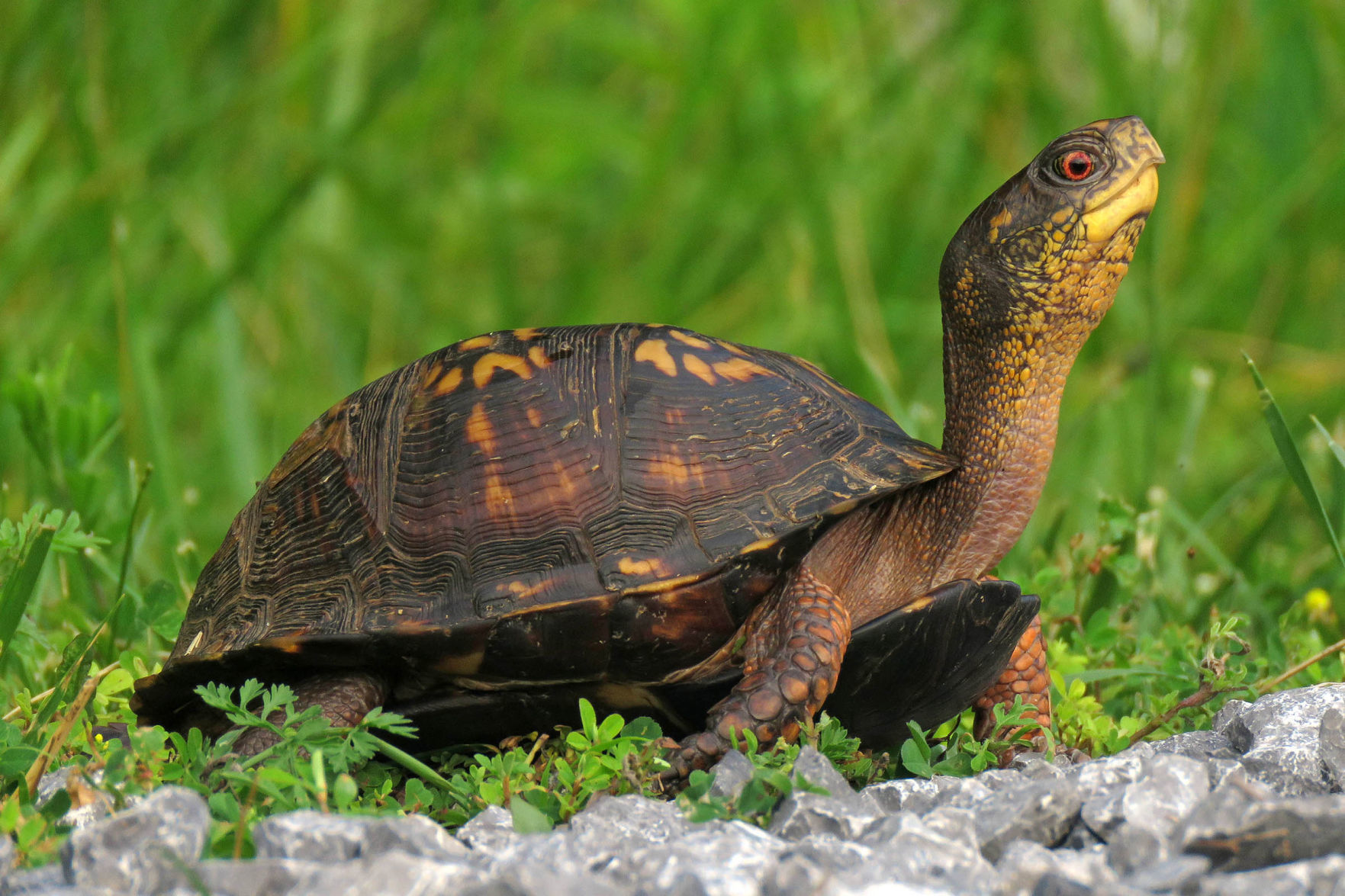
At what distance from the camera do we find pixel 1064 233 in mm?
1906

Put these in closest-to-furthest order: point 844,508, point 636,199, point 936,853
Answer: point 936,853
point 844,508
point 636,199

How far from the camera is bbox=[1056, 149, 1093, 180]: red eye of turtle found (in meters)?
1.91

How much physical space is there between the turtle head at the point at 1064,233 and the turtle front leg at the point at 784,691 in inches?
24.1

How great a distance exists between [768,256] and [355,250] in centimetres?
181

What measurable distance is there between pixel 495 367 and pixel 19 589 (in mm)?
751

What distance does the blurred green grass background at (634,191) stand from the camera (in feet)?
13.0

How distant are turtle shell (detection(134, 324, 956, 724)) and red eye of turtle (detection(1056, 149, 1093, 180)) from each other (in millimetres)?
485

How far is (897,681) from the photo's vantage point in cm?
171

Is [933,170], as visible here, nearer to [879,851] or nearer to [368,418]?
[368,418]

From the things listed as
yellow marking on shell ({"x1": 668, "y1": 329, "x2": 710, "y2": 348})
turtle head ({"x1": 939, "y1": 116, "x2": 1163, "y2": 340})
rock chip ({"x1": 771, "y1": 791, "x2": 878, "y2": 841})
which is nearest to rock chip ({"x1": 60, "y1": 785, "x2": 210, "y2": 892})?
rock chip ({"x1": 771, "y1": 791, "x2": 878, "y2": 841})

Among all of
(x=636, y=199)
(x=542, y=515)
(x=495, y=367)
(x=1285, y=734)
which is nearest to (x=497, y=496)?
(x=542, y=515)

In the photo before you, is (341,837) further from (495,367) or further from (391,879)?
(495,367)

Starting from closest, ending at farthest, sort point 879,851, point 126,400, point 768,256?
point 879,851 < point 126,400 < point 768,256

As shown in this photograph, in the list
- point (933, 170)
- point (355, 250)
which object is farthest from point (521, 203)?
point (933, 170)
